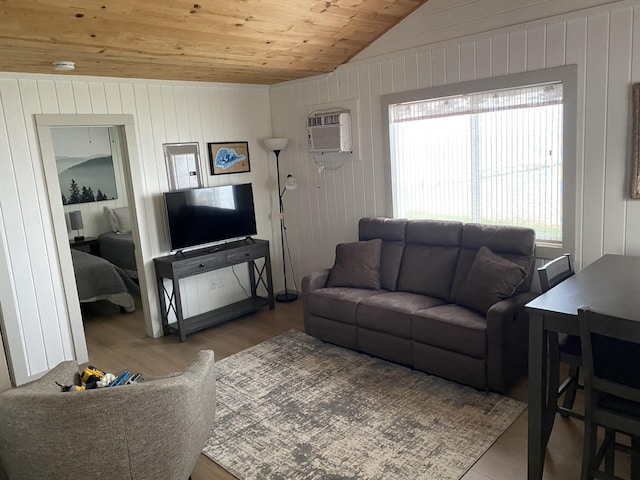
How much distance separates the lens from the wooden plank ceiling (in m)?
2.86

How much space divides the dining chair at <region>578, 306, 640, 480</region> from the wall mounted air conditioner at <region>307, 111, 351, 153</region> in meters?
3.11

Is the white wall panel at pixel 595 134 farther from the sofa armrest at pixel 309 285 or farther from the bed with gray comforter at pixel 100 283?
the bed with gray comforter at pixel 100 283

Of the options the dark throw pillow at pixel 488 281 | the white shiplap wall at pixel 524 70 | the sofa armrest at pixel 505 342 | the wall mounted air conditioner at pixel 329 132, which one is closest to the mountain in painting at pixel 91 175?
the white shiplap wall at pixel 524 70

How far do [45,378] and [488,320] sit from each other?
2605mm

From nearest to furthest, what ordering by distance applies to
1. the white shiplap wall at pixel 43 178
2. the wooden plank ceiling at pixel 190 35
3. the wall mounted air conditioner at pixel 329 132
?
the wooden plank ceiling at pixel 190 35 → the white shiplap wall at pixel 43 178 → the wall mounted air conditioner at pixel 329 132

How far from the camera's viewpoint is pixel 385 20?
4.16 m

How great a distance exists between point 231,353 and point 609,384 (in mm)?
3094

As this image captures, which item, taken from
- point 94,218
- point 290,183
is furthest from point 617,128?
point 94,218

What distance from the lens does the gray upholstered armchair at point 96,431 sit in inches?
75.4

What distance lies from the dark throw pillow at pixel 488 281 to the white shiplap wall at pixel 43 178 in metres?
2.87

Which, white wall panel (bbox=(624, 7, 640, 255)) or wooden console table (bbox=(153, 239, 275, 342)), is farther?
wooden console table (bbox=(153, 239, 275, 342))

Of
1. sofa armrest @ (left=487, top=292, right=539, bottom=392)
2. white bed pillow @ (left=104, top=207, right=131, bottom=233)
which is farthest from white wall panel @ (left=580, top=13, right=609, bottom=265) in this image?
white bed pillow @ (left=104, top=207, right=131, bottom=233)

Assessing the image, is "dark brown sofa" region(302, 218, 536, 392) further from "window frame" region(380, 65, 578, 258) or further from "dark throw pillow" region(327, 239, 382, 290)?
"window frame" region(380, 65, 578, 258)

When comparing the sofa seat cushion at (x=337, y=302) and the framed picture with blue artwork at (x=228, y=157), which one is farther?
the framed picture with blue artwork at (x=228, y=157)
